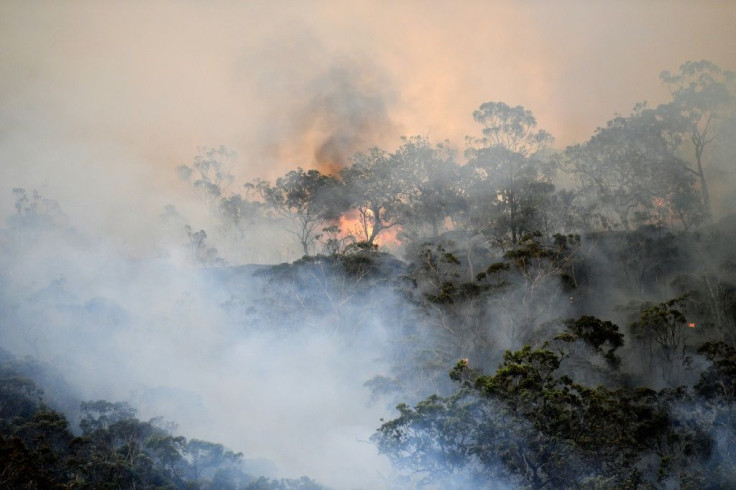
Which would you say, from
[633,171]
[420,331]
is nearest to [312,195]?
[420,331]

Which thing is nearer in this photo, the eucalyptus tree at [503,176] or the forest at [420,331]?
the forest at [420,331]

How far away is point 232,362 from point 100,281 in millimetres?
22016

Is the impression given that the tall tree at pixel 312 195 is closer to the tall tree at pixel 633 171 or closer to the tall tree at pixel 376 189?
the tall tree at pixel 376 189

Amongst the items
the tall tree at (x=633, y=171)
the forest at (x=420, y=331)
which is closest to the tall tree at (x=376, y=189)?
the forest at (x=420, y=331)

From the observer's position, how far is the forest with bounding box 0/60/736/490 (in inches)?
891

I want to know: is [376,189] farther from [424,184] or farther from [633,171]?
[633,171]

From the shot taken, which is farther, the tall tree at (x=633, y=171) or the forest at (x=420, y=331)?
the tall tree at (x=633, y=171)

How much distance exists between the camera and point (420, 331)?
136 feet

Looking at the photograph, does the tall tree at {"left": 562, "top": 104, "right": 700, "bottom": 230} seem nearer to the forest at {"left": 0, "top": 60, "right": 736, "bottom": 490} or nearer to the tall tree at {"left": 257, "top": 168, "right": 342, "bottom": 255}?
the forest at {"left": 0, "top": 60, "right": 736, "bottom": 490}

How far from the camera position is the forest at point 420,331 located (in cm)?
2264

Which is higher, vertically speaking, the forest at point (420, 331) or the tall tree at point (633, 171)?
the tall tree at point (633, 171)

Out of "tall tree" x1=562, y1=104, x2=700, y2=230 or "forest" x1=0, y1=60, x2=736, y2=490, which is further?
"tall tree" x1=562, y1=104, x2=700, y2=230

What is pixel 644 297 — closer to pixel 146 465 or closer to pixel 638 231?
pixel 638 231

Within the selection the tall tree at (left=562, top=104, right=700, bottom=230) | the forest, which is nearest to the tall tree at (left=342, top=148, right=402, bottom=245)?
the forest
